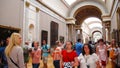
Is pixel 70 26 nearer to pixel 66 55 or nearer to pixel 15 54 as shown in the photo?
pixel 66 55

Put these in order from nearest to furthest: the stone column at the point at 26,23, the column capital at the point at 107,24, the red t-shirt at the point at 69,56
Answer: the red t-shirt at the point at 69,56
the stone column at the point at 26,23
the column capital at the point at 107,24

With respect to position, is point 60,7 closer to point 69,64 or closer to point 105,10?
point 105,10

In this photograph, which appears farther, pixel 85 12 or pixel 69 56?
pixel 85 12

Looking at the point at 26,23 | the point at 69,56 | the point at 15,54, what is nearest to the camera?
the point at 15,54

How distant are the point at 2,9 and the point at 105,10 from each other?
58.7 feet

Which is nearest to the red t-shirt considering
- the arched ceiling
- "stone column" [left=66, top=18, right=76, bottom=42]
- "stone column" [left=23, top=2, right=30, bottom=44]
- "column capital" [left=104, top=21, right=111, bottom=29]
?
"stone column" [left=23, top=2, right=30, bottom=44]

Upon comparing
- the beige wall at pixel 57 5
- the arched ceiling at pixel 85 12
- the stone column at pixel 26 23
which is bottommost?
the stone column at pixel 26 23

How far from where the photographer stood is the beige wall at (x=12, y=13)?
10843 millimetres

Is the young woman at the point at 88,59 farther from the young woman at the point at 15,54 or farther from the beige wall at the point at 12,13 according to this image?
the beige wall at the point at 12,13

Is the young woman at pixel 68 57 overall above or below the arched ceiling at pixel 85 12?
below

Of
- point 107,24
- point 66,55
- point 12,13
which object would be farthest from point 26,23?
point 107,24

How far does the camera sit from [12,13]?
1196cm

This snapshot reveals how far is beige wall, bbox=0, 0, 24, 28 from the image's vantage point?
1084 centimetres

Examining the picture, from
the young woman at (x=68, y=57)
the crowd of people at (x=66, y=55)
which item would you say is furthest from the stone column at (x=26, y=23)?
the young woman at (x=68, y=57)
